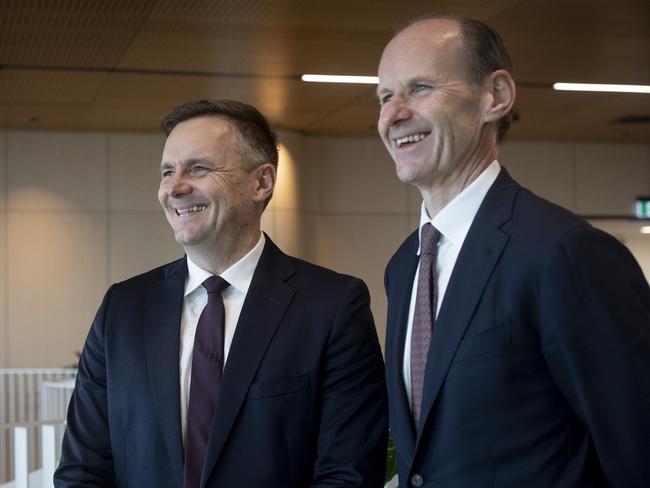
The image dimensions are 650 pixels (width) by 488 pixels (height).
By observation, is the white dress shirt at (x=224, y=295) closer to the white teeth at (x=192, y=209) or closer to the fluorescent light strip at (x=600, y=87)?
the white teeth at (x=192, y=209)

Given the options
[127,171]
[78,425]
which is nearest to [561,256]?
[78,425]

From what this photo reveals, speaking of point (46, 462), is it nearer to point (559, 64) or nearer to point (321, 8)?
point (321, 8)

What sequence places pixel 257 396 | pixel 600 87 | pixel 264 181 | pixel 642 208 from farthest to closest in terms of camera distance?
pixel 642 208 → pixel 600 87 → pixel 264 181 → pixel 257 396

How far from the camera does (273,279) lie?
2.53 meters

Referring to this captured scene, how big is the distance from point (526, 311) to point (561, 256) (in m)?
0.12

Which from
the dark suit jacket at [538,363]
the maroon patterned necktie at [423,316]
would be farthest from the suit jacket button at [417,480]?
the maroon patterned necktie at [423,316]

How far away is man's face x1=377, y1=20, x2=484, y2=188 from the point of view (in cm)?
207

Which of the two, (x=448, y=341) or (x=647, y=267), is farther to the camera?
(x=647, y=267)

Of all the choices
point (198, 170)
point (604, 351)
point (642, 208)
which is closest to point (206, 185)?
point (198, 170)

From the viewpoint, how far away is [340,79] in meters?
8.45

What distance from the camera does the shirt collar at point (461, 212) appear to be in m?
2.07

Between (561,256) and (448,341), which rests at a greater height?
(561,256)

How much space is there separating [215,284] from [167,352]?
0.68ft

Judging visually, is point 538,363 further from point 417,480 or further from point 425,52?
point 425,52
